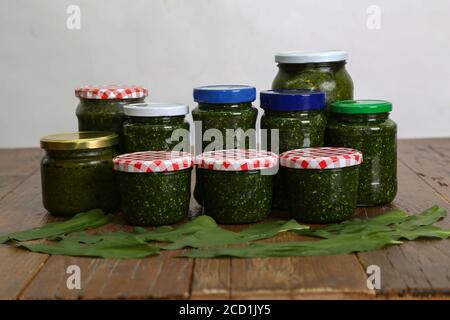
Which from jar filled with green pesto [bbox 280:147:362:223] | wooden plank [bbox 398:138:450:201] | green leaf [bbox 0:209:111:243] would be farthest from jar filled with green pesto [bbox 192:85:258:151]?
wooden plank [bbox 398:138:450:201]

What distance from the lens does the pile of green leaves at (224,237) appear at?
1.11m

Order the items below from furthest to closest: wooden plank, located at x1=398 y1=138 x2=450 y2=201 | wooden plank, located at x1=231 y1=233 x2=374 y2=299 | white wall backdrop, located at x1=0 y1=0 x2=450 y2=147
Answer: white wall backdrop, located at x1=0 y1=0 x2=450 y2=147
wooden plank, located at x1=398 y1=138 x2=450 y2=201
wooden plank, located at x1=231 y1=233 x2=374 y2=299

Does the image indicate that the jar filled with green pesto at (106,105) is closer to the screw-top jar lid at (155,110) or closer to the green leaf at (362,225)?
the screw-top jar lid at (155,110)

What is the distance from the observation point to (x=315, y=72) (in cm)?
142

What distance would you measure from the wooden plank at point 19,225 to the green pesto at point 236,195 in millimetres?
298

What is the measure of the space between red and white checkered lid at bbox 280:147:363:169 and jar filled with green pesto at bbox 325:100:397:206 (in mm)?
56

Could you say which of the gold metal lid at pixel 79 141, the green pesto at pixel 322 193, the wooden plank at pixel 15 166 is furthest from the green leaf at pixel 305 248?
the wooden plank at pixel 15 166

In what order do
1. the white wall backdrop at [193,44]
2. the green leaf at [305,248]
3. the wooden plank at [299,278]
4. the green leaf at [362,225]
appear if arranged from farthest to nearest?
the white wall backdrop at [193,44], the green leaf at [362,225], the green leaf at [305,248], the wooden plank at [299,278]

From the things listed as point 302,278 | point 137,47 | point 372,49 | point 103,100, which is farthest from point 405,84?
point 302,278

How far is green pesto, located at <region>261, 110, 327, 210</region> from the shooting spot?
4.36 feet

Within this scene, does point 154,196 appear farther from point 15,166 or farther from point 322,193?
point 15,166

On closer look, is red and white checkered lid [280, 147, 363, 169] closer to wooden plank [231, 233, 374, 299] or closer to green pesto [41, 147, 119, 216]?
wooden plank [231, 233, 374, 299]

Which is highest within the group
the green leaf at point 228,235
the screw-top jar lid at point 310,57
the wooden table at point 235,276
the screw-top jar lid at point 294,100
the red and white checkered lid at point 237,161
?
the screw-top jar lid at point 310,57

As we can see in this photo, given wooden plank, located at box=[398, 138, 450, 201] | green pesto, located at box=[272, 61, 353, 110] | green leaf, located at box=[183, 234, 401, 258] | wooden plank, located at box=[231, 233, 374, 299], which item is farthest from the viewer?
wooden plank, located at box=[398, 138, 450, 201]
